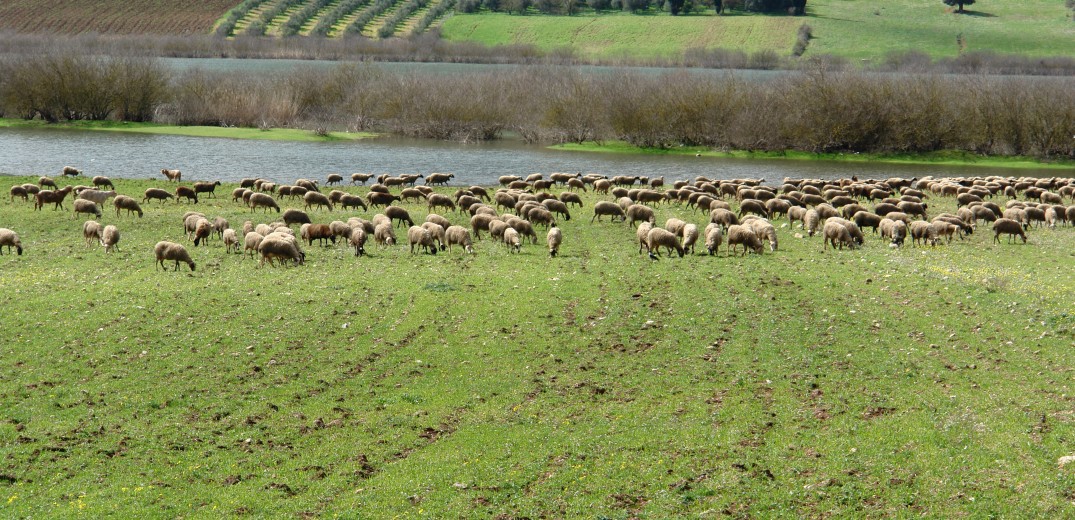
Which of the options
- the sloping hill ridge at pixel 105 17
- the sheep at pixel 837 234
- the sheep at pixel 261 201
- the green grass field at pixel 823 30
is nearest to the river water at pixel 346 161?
the sheep at pixel 261 201

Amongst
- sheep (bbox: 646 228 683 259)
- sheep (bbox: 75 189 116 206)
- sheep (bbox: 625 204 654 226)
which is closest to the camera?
sheep (bbox: 646 228 683 259)

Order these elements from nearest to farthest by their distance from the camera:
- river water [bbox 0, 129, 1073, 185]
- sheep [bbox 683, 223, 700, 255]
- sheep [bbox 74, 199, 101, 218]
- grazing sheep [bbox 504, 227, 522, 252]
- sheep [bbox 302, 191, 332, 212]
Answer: sheep [bbox 683, 223, 700, 255], grazing sheep [bbox 504, 227, 522, 252], sheep [bbox 74, 199, 101, 218], sheep [bbox 302, 191, 332, 212], river water [bbox 0, 129, 1073, 185]

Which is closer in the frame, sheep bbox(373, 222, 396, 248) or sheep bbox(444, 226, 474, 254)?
sheep bbox(444, 226, 474, 254)

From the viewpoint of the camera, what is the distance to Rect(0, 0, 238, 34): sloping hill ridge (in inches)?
5359

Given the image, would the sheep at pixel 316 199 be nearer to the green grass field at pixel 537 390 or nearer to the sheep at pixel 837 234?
the green grass field at pixel 537 390

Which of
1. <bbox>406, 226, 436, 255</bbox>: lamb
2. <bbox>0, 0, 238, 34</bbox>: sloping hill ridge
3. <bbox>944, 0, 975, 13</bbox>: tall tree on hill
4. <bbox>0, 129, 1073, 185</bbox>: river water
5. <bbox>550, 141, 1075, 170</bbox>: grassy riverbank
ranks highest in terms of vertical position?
<bbox>944, 0, 975, 13</bbox>: tall tree on hill

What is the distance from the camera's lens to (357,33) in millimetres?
149250

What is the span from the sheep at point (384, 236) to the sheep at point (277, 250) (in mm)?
3452

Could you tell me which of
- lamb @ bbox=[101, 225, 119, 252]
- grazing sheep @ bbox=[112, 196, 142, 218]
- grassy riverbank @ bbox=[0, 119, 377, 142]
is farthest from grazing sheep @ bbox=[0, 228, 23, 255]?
grassy riverbank @ bbox=[0, 119, 377, 142]

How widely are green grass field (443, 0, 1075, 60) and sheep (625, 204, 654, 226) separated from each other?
109 metres

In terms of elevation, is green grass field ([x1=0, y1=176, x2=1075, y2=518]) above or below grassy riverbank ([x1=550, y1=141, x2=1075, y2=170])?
below

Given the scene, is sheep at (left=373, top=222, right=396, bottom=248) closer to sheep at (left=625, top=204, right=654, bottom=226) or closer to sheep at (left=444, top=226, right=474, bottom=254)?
sheep at (left=444, top=226, right=474, bottom=254)

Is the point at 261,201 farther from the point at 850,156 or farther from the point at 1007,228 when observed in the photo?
the point at 850,156

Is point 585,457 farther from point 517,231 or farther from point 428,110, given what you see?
point 428,110
